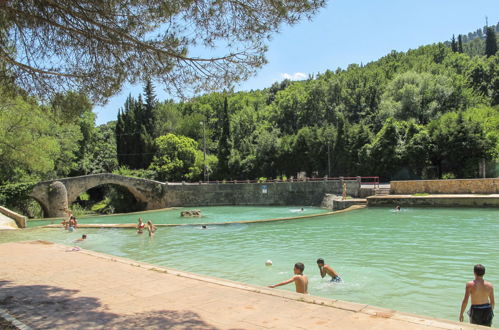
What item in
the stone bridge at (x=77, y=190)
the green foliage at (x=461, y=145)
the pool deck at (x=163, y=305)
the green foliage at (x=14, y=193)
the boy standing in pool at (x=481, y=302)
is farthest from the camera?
the green foliage at (x=461, y=145)

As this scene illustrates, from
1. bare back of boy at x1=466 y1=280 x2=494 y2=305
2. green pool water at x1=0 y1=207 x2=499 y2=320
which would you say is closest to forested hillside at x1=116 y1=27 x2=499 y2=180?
green pool water at x1=0 y1=207 x2=499 y2=320

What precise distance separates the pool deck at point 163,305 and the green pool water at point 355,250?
275 centimetres

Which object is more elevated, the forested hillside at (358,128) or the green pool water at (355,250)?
the forested hillside at (358,128)

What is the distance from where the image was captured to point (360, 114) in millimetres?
55656

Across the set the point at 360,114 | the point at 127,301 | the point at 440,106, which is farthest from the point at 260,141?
the point at 127,301

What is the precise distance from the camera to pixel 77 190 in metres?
35.1

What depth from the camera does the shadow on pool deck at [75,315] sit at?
518 centimetres

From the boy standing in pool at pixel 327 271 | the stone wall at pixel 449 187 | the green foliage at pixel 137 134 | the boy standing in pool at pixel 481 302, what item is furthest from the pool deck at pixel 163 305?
the green foliage at pixel 137 134

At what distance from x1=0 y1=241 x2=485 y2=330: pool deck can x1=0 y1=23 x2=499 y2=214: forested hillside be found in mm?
16859

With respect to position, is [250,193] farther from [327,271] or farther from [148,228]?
[327,271]

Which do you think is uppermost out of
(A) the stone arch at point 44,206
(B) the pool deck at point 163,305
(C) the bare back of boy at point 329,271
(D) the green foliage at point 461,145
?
(D) the green foliage at point 461,145

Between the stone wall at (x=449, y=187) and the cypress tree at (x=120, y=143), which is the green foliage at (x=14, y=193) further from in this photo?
the stone wall at (x=449, y=187)

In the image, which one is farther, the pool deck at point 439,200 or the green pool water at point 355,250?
the pool deck at point 439,200

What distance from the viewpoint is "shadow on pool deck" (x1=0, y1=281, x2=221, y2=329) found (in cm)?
518
